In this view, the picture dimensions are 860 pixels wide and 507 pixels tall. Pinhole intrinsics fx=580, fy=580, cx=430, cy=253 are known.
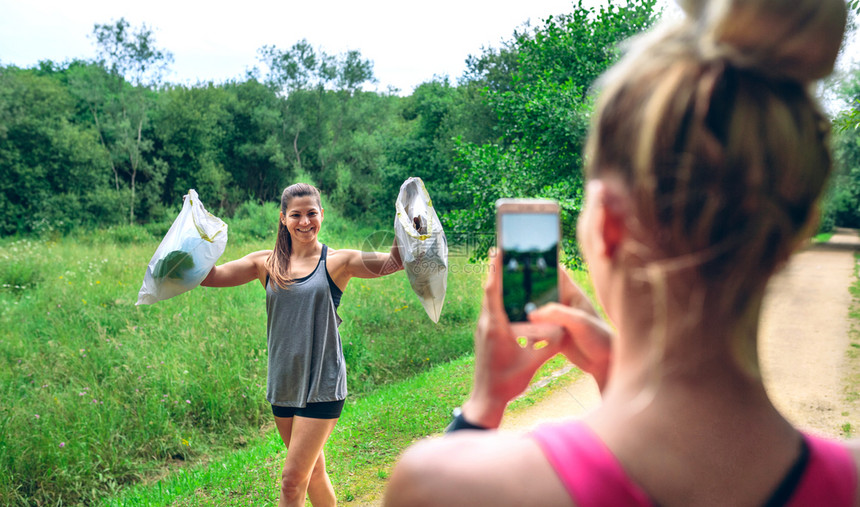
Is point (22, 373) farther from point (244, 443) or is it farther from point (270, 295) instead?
point (270, 295)

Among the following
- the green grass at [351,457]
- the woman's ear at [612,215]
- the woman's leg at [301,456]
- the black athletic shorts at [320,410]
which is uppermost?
the woman's ear at [612,215]

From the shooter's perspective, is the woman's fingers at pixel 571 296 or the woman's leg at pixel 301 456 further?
the woman's leg at pixel 301 456

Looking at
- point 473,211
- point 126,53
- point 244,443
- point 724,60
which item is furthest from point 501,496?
point 126,53

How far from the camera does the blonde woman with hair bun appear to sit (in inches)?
25.4

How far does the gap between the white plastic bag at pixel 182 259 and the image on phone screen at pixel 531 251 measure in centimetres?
274

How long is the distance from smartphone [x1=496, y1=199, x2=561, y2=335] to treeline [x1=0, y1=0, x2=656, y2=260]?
1047 centimetres

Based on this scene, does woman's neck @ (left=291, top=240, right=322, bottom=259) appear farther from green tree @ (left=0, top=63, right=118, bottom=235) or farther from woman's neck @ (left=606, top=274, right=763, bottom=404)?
green tree @ (left=0, top=63, right=118, bottom=235)

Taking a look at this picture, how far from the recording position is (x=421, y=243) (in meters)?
2.88

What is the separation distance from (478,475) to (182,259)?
3.05m

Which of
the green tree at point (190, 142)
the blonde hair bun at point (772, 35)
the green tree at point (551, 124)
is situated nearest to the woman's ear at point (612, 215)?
the blonde hair bun at point (772, 35)

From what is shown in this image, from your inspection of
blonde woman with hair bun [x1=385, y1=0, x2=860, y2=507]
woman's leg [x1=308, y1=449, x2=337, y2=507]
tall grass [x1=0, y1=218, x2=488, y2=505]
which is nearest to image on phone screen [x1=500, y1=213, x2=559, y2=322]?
blonde woman with hair bun [x1=385, y1=0, x2=860, y2=507]

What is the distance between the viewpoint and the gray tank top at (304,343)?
11.1 ft

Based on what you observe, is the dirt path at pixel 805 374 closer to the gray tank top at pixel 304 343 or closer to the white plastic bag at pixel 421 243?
the white plastic bag at pixel 421 243

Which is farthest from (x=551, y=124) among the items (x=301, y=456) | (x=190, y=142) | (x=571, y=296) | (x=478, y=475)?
(x=190, y=142)
